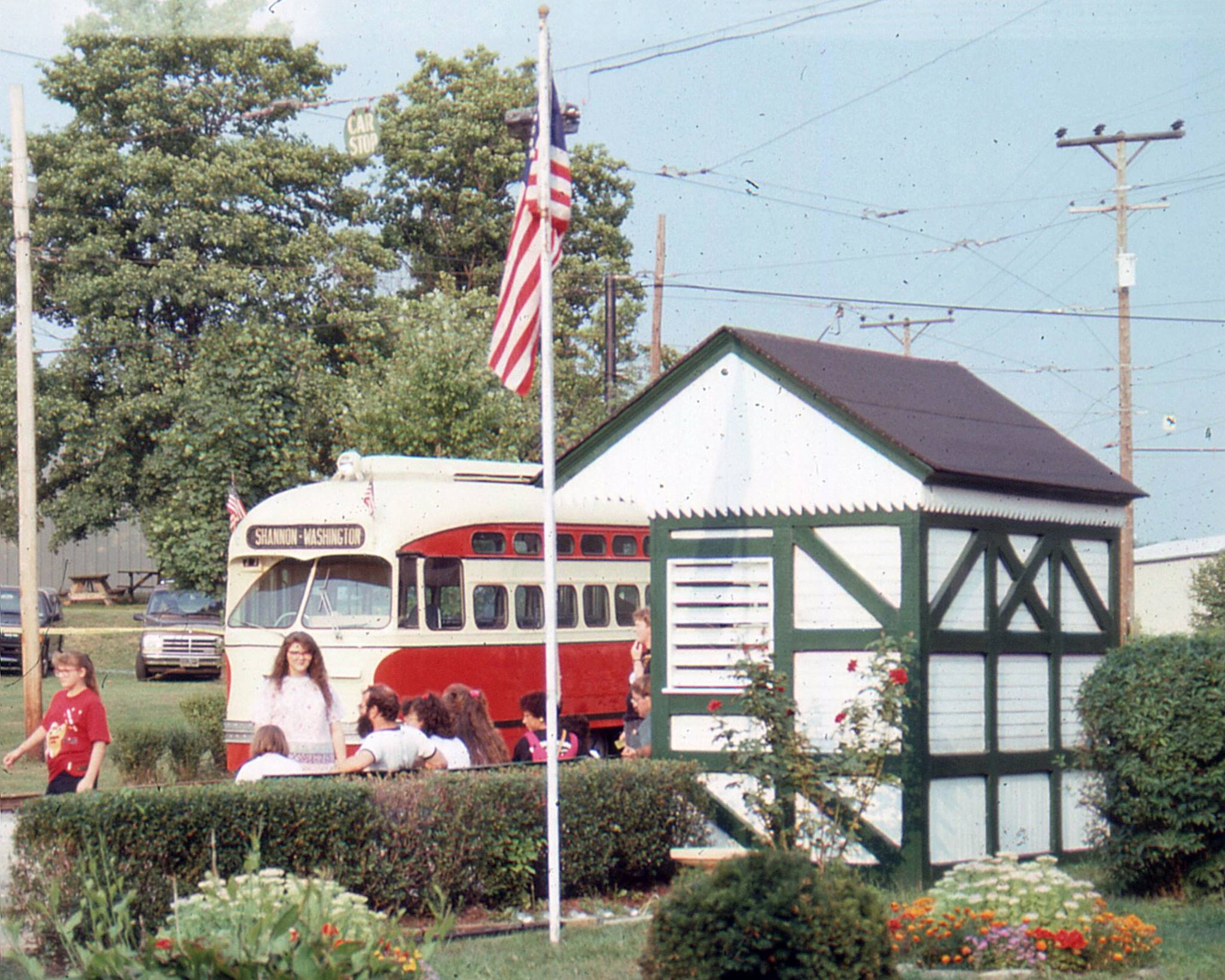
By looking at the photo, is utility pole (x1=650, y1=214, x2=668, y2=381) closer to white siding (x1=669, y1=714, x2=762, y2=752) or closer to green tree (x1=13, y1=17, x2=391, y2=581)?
A: green tree (x1=13, y1=17, x2=391, y2=581)

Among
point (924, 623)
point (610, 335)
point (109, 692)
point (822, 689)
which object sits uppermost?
point (610, 335)

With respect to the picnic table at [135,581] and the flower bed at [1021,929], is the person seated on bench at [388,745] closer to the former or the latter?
the flower bed at [1021,929]

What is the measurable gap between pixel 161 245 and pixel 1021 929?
38323mm

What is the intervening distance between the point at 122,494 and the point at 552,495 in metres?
36.2


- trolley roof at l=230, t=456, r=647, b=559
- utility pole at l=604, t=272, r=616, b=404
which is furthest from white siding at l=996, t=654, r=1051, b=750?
utility pole at l=604, t=272, r=616, b=404

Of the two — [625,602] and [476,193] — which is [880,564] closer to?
[625,602]

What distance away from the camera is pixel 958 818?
11867 millimetres

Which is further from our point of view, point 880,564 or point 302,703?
point 302,703

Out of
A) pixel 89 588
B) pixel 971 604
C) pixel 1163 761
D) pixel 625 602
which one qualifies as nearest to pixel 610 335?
pixel 625 602

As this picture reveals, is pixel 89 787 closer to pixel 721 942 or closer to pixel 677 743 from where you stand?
pixel 677 743

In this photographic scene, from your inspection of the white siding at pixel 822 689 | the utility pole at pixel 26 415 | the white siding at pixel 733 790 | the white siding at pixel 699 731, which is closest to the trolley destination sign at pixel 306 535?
the utility pole at pixel 26 415

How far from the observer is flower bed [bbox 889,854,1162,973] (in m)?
8.65

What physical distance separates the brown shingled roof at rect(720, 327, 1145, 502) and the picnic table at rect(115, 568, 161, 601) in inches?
2047

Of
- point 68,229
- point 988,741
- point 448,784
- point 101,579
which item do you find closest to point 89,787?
point 448,784
